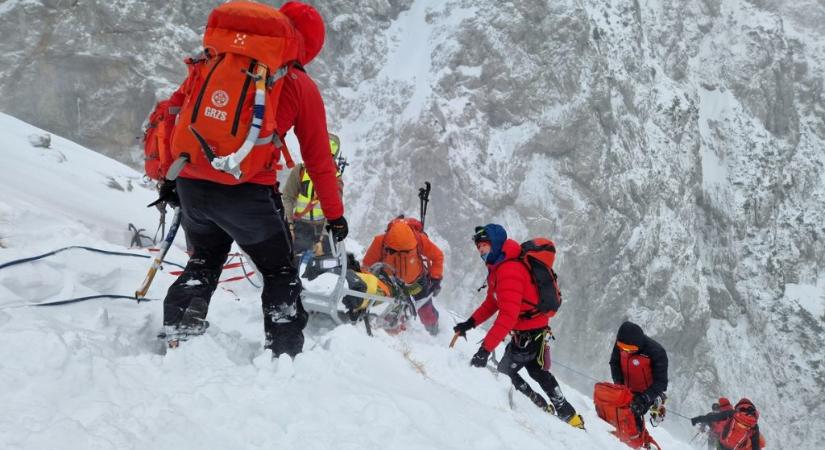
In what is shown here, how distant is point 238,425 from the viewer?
2045mm

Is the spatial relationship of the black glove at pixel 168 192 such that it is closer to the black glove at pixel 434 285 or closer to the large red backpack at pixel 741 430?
the black glove at pixel 434 285

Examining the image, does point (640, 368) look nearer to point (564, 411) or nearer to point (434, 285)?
point (564, 411)

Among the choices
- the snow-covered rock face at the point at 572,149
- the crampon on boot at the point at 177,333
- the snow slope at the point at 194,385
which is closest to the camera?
the snow slope at the point at 194,385

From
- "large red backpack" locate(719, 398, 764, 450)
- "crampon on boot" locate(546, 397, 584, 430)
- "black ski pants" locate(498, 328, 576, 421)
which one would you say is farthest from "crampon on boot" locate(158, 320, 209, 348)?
"large red backpack" locate(719, 398, 764, 450)

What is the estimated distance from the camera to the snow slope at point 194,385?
6.25ft

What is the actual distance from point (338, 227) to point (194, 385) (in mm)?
1293

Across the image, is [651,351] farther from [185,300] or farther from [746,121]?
[746,121]

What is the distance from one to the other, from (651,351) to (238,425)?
545 centimetres

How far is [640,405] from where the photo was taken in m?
5.95

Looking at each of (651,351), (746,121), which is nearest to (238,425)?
(651,351)

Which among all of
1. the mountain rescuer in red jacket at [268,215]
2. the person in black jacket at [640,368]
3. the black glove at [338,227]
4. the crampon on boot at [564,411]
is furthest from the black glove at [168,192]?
the person in black jacket at [640,368]

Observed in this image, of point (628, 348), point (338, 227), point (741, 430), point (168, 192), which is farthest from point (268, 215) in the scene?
point (741, 430)

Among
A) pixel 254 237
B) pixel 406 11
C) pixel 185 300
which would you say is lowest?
pixel 185 300

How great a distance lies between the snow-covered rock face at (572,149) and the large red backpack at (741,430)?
701 inches
